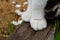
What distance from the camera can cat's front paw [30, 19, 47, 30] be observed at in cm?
162

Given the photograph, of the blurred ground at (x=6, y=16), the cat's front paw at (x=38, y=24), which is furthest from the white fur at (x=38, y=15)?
the blurred ground at (x=6, y=16)

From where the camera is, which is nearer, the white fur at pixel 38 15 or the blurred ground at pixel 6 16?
the white fur at pixel 38 15

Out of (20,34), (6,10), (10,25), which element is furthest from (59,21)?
(6,10)

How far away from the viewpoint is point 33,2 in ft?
5.23

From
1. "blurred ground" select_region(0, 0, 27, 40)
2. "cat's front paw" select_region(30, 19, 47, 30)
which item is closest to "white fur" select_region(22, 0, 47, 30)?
"cat's front paw" select_region(30, 19, 47, 30)

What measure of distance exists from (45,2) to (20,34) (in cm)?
32

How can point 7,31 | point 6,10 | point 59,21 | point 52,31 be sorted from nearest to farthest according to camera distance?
point 52,31 < point 59,21 < point 7,31 < point 6,10

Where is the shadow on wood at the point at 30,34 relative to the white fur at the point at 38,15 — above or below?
below

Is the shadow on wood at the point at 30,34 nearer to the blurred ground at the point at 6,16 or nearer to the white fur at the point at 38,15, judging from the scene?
the white fur at the point at 38,15

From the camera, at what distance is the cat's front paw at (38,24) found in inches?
63.6

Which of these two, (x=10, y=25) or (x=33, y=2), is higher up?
(x=33, y=2)

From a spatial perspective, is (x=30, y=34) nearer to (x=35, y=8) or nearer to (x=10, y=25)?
(x=35, y=8)

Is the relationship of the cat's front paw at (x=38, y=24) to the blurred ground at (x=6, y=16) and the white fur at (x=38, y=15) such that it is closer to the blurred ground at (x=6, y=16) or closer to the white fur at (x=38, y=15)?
the white fur at (x=38, y=15)

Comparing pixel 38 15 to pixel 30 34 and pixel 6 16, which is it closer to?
pixel 30 34
